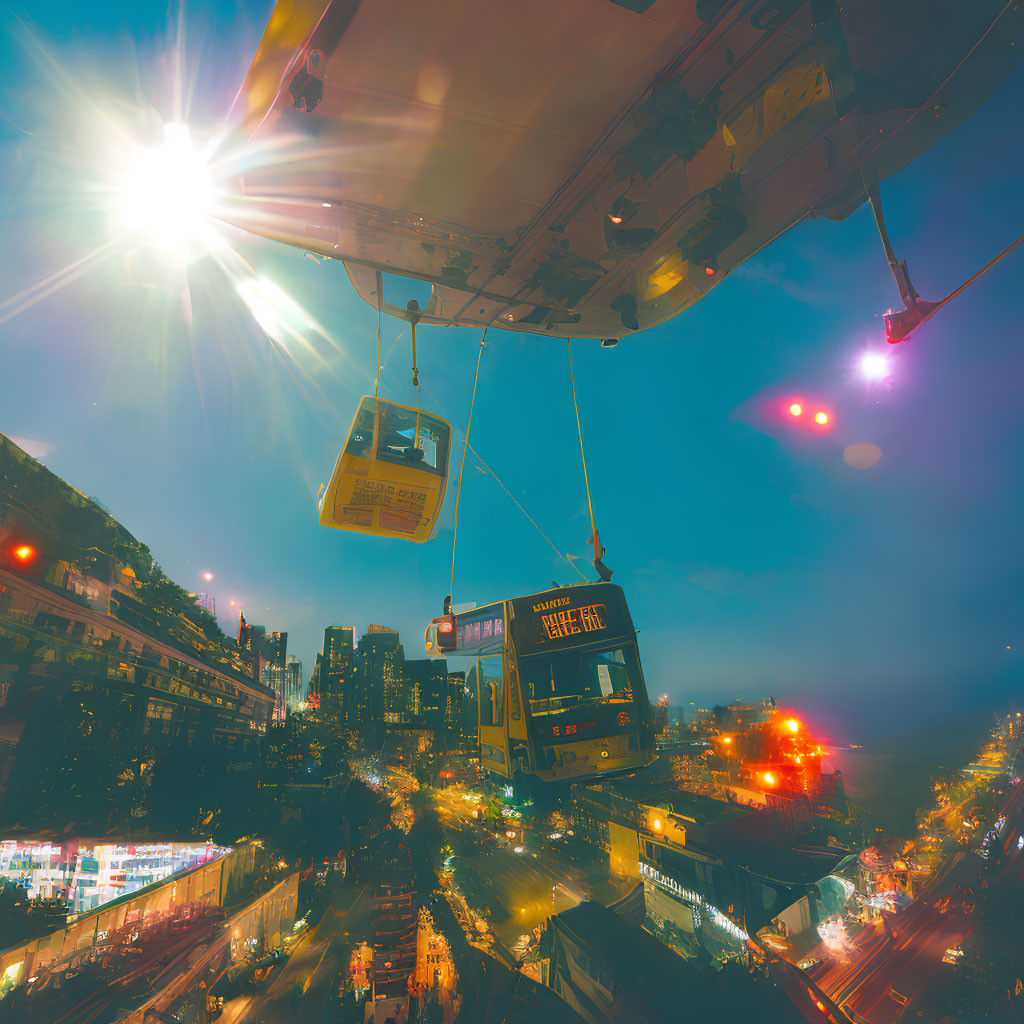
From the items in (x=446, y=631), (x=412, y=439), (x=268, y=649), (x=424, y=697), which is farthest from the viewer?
(x=424, y=697)

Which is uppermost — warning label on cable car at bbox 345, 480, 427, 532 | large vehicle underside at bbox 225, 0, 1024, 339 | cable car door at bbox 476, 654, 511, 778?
large vehicle underside at bbox 225, 0, 1024, 339

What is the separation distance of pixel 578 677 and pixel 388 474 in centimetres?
389

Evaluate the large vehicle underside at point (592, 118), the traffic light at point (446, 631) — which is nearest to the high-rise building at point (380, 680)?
the traffic light at point (446, 631)

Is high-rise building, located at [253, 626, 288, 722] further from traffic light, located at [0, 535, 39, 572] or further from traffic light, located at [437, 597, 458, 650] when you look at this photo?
traffic light, located at [437, 597, 458, 650]

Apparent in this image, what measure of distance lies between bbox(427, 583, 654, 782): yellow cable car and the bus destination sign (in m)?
0.01

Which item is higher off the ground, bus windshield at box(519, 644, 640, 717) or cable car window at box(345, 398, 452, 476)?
cable car window at box(345, 398, 452, 476)

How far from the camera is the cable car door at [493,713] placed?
5984 millimetres

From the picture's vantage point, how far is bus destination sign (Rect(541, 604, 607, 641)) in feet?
19.2

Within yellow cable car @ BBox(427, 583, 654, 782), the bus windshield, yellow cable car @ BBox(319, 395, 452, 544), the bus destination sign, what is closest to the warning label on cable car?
yellow cable car @ BBox(319, 395, 452, 544)

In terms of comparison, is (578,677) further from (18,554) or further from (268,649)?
(268,649)

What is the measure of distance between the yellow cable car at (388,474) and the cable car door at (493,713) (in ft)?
9.46

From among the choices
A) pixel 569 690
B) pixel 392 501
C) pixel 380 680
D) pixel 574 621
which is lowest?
pixel 569 690

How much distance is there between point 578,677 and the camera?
600cm

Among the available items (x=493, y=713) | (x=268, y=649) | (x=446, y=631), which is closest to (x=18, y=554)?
(x=446, y=631)
